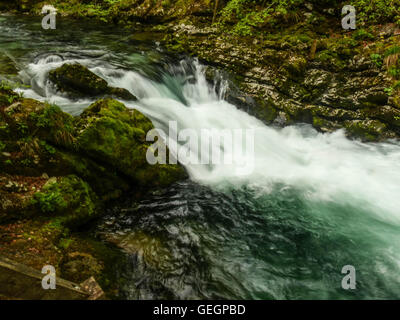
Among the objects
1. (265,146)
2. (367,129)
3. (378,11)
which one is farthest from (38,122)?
(378,11)

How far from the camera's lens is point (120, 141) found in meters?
5.39

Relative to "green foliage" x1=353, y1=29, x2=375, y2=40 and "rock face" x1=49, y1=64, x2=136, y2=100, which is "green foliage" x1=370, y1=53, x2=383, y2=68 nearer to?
"green foliage" x1=353, y1=29, x2=375, y2=40

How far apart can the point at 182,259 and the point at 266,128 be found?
6549 mm

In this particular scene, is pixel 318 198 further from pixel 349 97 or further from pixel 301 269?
pixel 349 97

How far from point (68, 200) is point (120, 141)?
162 cm

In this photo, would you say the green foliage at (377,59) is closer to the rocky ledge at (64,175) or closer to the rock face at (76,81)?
the rocky ledge at (64,175)

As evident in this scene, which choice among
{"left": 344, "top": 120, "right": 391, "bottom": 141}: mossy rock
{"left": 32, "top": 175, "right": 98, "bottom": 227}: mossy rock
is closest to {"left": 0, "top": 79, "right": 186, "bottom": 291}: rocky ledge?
{"left": 32, "top": 175, "right": 98, "bottom": 227}: mossy rock

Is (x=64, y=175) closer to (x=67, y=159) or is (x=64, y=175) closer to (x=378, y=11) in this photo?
(x=67, y=159)

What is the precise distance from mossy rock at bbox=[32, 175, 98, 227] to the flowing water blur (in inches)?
15.4

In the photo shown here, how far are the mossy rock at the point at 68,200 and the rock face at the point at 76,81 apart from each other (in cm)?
388

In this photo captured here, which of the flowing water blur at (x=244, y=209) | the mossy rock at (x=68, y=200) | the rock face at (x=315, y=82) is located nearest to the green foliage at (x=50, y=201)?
the mossy rock at (x=68, y=200)

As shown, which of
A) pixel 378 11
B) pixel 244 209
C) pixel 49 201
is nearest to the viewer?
pixel 49 201

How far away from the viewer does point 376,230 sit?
18.4 ft

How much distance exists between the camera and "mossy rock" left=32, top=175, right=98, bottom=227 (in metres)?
4.13
